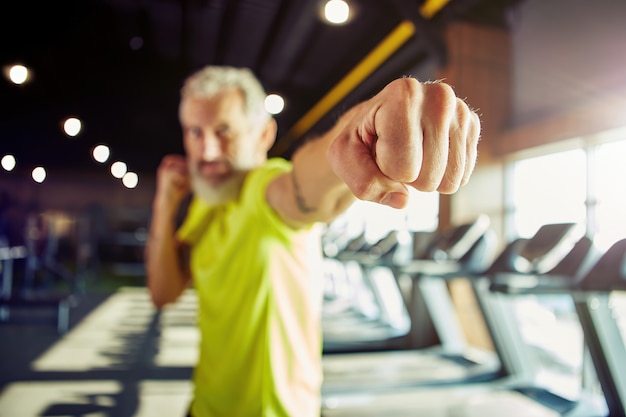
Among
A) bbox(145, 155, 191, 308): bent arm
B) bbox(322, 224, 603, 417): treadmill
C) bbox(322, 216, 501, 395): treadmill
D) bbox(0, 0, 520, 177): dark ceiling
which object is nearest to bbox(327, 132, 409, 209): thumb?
bbox(0, 0, 520, 177): dark ceiling

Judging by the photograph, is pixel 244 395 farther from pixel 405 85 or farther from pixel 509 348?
pixel 509 348

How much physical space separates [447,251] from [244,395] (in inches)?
124

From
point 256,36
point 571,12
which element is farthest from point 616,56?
point 256,36

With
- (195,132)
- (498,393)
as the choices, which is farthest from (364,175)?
(498,393)

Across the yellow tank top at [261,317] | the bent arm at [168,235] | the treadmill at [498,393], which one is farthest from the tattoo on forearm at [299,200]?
the treadmill at [498,393]

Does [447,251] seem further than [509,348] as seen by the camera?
Yes

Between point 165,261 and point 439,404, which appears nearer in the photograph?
point 165,261

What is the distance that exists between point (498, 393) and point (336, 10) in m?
3.20

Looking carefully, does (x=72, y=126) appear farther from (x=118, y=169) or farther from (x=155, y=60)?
(x=155, y=60)

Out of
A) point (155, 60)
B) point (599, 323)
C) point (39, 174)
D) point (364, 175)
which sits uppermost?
point (155, 60)

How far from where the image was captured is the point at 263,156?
1209 mm

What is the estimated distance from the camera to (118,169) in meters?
0.72

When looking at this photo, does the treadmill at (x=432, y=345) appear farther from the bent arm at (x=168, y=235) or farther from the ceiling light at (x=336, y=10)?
the ceiling light at (x=336, y=10)

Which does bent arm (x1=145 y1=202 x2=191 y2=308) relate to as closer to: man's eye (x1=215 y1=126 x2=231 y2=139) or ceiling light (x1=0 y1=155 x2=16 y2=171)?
man's eye (x1=215 y1=126 x2=231 y2=139)
